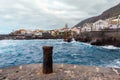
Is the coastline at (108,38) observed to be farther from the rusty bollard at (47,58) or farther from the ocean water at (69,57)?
the rusty bollard at (47,58)

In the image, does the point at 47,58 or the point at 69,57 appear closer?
the point at 47,58

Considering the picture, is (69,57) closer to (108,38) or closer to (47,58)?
(47,58)

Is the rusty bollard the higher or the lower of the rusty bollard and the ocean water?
the higher

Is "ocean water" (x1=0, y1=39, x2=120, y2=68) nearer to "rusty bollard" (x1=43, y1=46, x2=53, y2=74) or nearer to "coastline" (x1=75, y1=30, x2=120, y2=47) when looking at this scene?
"coastline" (x1=75, y1=30, x2=120, y2=47)

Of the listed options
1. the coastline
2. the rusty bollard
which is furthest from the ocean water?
the rusty bollard

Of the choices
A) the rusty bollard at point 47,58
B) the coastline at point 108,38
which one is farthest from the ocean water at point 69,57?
the rusty bollard at point 47,58

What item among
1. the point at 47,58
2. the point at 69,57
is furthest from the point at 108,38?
the point at 47,58

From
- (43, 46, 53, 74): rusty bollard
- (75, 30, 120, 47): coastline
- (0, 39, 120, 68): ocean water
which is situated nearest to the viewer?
(43, 46, 53, 74): rusty bollard

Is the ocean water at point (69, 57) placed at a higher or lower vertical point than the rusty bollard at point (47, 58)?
lower

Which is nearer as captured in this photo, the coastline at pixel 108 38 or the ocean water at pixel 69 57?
the ocean water at pixel 69 57

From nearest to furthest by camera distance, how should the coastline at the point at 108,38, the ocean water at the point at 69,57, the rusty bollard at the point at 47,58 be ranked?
the rusty bollard at the point at 47,58 < the ocean water at the point at 69,57 < the coastline at the point at 108,38

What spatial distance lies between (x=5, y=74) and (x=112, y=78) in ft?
13.5

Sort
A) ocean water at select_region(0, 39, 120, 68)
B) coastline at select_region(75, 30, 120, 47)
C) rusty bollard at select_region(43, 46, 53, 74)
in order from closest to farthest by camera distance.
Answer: rusty bollard at select_region(43, 46, 53, 74), ocean water at select_region(0, 39, 120, 68), coastline at select_region(75, 30, 120, 47)

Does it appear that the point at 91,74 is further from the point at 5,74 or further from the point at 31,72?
the point at 5,74
